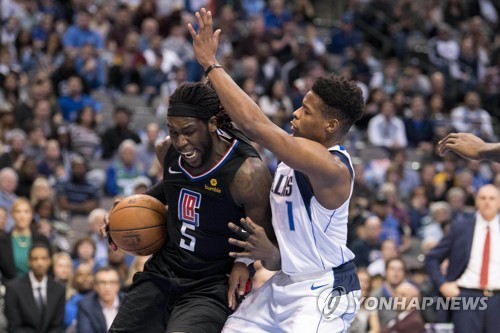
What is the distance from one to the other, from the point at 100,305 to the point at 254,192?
4392 millimetres

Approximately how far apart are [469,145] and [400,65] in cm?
1453

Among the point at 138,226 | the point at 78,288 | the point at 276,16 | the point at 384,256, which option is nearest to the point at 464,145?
the point at 138,226

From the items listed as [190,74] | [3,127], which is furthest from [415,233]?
[3,127]

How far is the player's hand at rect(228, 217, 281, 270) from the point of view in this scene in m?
5.48

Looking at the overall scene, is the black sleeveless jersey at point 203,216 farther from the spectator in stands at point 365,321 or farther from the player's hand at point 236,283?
the spectator in stands at point 365,321

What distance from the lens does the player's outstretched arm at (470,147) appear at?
206 inches

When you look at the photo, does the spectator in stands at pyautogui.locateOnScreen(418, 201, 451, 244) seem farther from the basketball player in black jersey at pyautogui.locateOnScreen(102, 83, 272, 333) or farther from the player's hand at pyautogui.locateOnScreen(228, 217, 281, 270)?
the player's hand at pyautogui.locateOnScreen(228, 217, 281, 270)

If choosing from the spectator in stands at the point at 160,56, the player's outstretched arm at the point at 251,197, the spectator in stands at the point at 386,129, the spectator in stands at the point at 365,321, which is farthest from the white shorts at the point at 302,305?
the spectator in stands at the point at 160,56

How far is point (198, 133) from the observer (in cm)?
558

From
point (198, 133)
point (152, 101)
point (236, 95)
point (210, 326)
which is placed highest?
point (236, 95)

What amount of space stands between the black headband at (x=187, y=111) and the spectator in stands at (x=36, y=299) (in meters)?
4.50

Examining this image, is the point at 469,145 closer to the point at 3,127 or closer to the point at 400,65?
the point at 3,127

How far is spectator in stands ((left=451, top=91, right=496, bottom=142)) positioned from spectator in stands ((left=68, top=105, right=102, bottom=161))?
20.4ft

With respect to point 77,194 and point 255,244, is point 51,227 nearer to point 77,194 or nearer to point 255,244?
point 77,194
